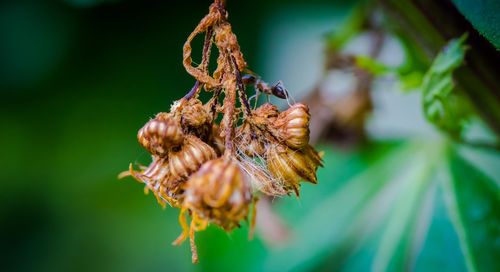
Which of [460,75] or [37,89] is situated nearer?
[460,75]

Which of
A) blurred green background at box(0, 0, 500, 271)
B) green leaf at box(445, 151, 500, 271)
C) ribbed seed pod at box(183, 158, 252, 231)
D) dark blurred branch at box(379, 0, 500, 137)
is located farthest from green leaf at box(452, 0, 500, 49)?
blurred green background at box(0, 0, 500, 271)

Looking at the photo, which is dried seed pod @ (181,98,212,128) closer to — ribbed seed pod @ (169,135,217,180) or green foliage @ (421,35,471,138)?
ribbed seed pod @ (169,135,217,180)

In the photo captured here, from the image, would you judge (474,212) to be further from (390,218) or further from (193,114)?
(193,114)

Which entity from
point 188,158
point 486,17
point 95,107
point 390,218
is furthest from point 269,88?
point 95,107

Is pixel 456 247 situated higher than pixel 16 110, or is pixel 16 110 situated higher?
pixel 16 110

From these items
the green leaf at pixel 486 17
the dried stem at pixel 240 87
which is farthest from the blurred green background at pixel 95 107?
the dried stem at pixel 240 87

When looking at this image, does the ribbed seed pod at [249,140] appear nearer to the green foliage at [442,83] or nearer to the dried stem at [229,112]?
the dried stem at [229,112]

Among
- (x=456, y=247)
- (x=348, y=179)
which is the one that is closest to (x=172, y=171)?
(x=456, y=247)

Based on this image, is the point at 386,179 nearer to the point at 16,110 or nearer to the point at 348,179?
the point at 348,179
